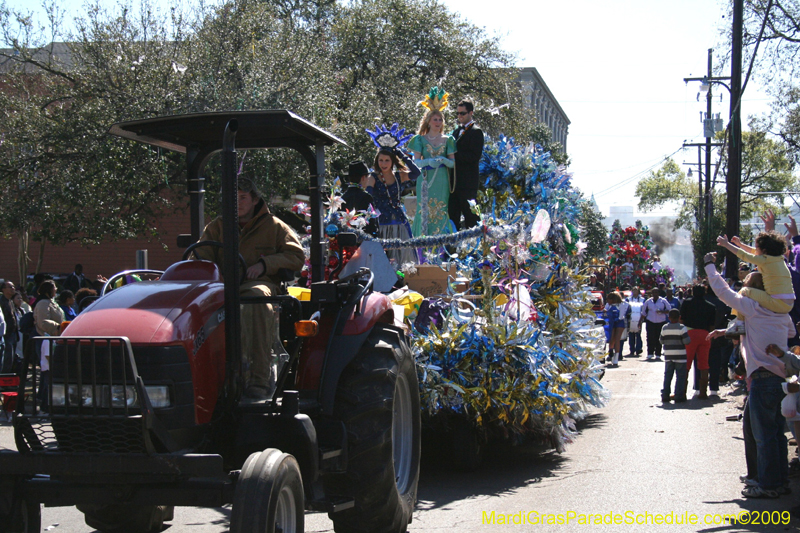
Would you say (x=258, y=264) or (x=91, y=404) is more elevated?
(x=258, y=264)

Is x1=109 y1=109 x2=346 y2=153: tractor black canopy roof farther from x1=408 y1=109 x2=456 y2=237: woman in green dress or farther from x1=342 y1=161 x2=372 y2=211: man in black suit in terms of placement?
x1=408 y1=109 x2=456 y2=237: woman in green dress

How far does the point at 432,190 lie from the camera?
945cm

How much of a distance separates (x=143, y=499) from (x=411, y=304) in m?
3.91

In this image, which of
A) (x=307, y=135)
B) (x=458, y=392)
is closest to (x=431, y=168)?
(x=458, y=392)

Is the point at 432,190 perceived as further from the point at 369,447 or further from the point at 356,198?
the point at 369,447

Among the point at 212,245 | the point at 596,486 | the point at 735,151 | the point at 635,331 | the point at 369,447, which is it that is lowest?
the point at 596,486

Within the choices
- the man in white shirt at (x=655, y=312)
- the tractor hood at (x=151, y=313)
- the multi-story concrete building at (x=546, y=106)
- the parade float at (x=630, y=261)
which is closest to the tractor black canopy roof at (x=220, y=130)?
the tractor hood at (x=151, y=313)

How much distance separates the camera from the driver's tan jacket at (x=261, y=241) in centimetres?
457

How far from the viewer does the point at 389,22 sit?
26.9 m

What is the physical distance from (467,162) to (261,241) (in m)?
5.04

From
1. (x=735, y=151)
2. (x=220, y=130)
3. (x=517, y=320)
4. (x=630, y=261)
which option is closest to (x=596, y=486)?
(x=517, y=320)

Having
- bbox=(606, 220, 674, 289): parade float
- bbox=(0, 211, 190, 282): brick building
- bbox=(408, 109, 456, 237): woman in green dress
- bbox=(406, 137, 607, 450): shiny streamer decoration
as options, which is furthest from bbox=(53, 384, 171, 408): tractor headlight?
bbox=(606, 220, 674, 289): parade float
